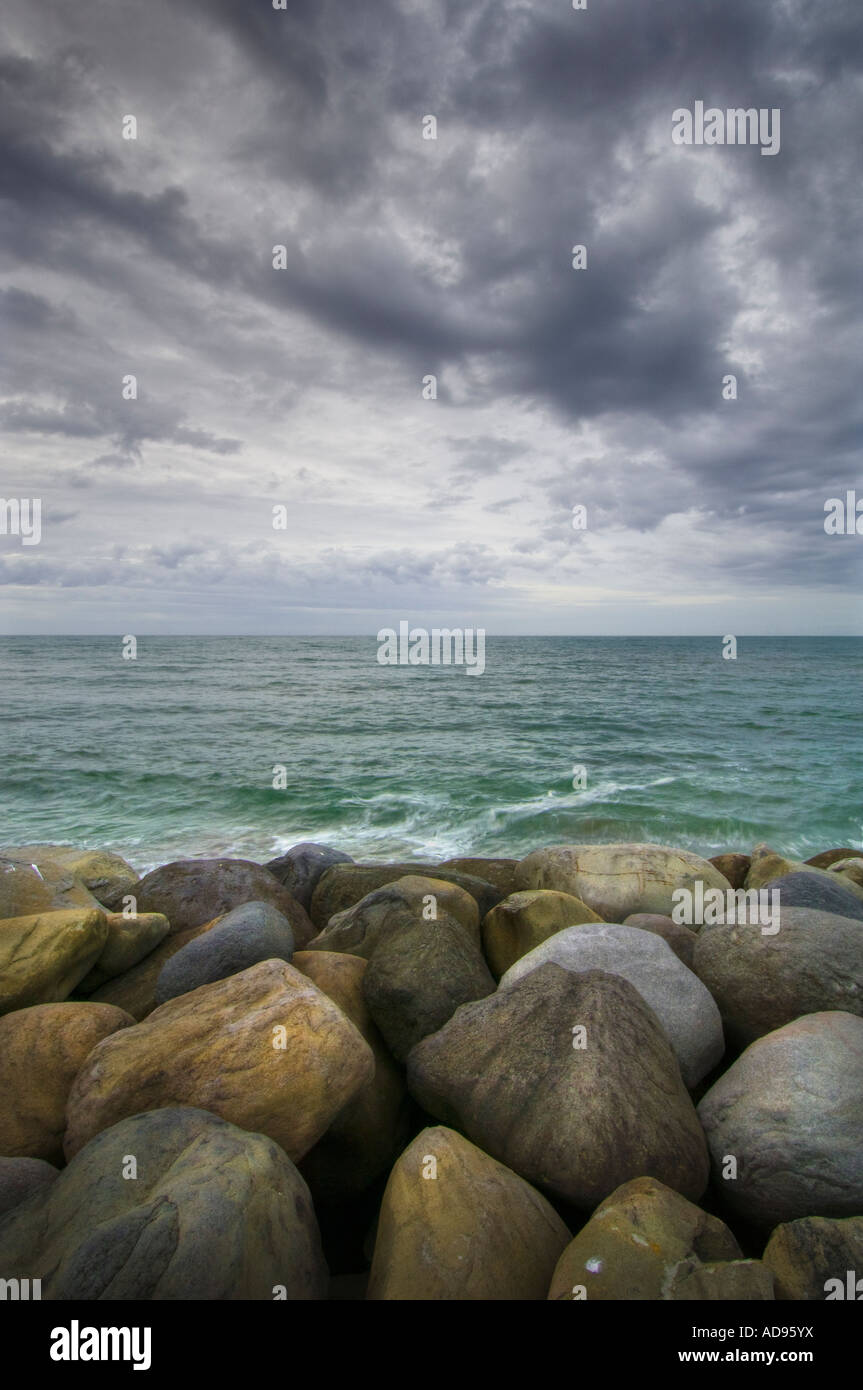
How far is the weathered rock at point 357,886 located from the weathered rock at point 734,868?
4.28 meters

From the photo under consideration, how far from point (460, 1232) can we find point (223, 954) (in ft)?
8.64

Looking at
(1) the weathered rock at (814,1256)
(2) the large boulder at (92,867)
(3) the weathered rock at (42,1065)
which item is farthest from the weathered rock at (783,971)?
(2) the large boulder at (92,867)

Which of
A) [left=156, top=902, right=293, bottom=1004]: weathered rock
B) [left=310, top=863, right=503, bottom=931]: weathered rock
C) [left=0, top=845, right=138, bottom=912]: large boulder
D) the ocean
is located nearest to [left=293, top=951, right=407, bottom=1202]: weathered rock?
[left=156, top=902, right=293, bottom=1004]: weathered rock

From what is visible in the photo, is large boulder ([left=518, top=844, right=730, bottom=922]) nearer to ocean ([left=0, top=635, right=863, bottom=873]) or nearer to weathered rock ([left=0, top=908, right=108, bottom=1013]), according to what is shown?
ocean ([left=0, top=635, right=863, bottom=873])

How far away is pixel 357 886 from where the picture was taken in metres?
7.61

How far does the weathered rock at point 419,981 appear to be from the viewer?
464cm

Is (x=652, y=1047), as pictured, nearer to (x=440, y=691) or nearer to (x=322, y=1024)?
(x=322, y=1024)

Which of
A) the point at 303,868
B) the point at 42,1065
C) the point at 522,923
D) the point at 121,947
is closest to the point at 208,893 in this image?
the point at 121,947

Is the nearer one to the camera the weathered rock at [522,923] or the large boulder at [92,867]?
the weathered rock at [522,923]

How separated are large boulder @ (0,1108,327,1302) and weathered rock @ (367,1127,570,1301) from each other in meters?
0.43

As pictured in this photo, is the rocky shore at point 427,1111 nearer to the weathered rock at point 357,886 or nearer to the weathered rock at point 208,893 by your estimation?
the weathered rock at point 208,893
